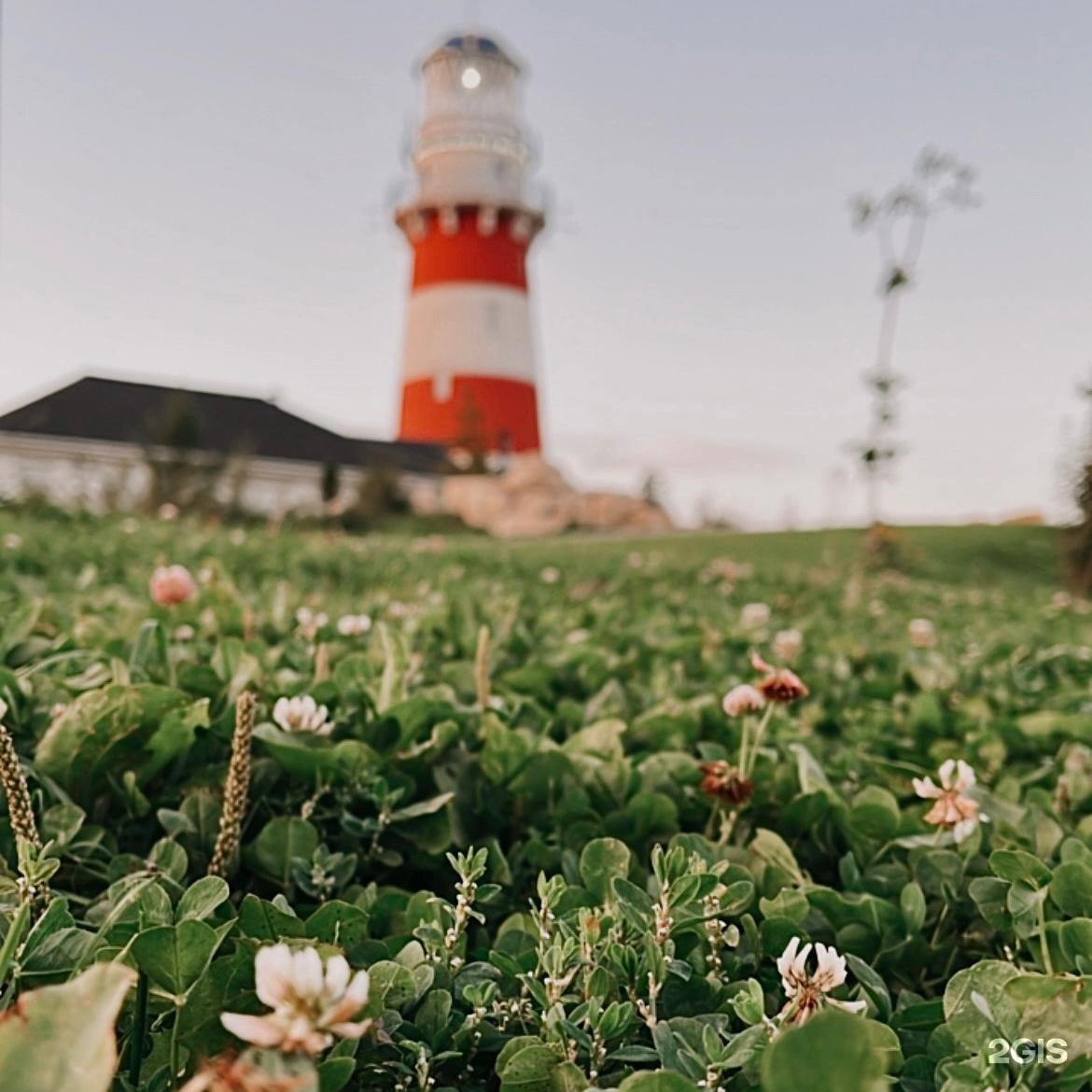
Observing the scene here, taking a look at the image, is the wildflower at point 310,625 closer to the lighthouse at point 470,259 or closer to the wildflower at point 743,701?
the wildflower at point 743,701

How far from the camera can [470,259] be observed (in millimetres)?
27219

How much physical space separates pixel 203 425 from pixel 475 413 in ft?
22.9

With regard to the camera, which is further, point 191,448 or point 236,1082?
point 191,448

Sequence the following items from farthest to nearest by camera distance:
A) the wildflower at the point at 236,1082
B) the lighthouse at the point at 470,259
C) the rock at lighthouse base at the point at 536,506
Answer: the lighthouse at the point at 470,259 → the rock at lighthouse base at the point at 536,506 → the wildflower at the point at 236,1082

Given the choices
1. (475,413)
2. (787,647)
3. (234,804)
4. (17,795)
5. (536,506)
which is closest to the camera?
(17,795)

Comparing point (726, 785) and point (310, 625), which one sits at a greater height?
point (310, 625)

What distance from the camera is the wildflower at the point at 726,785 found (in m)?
1.10

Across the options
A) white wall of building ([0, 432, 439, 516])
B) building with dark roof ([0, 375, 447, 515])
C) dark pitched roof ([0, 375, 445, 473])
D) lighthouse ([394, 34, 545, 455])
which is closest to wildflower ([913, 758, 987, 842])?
building with dark roof ([0, 375, 447, 515])

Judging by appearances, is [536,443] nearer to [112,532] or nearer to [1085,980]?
[112,532]

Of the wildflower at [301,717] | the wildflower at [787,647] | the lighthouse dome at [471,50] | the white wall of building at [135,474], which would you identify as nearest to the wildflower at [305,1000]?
the wildflower at [301,717]

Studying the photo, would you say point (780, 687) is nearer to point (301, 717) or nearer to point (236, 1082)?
point (301, 717)

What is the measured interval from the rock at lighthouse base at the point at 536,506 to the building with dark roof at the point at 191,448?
Answer: 116 cm

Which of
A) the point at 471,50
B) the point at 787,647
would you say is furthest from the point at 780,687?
the point at 471,50

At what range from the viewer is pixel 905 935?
94 cm
